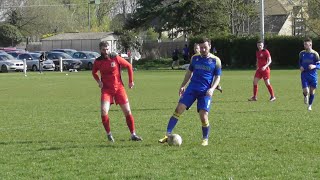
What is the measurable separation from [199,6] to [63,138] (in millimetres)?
50780

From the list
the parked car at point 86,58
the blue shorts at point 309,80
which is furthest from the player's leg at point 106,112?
the parked car at point 86,58

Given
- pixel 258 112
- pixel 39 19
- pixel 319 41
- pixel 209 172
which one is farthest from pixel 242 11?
pixel 209 172

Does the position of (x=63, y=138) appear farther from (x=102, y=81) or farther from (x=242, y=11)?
(x=242, y=11)

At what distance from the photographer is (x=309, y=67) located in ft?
56.4

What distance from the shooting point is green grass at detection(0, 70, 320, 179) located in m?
8.47

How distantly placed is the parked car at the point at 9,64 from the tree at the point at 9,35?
33.3 meters

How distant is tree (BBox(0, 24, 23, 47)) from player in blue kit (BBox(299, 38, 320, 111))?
72.3 metres

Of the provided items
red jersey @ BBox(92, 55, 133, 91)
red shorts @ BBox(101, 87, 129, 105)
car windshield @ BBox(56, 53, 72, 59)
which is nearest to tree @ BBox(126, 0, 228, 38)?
car windshield @ BBox(56, 53, 72, 59)

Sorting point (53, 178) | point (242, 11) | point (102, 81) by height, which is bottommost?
point (53, 178)

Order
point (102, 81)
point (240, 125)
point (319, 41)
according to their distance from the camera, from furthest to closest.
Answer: point (319, 41), point (240, 125), point (102, 81)

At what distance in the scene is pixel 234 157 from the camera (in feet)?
31.1

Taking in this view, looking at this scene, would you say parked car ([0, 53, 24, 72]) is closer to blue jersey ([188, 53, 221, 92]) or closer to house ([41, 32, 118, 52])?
house ([41, 32, 118, 52])

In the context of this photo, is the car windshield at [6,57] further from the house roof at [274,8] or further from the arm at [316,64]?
the house roof at [274,8]

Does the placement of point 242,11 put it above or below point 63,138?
above
